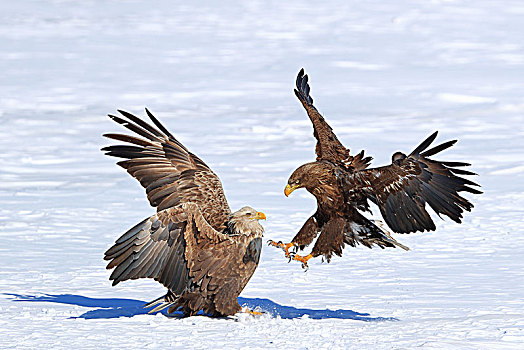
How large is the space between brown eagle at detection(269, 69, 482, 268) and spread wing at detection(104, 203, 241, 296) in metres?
0.56

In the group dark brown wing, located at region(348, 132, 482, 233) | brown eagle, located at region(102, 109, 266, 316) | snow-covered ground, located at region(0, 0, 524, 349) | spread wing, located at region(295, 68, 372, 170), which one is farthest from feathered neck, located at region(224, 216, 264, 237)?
spread wing, located at region(295, 68, 372, 170)

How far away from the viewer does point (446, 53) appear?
2098cm

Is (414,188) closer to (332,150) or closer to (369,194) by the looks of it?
(369,194)

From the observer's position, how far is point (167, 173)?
19.3 ft

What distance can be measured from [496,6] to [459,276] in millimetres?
21984

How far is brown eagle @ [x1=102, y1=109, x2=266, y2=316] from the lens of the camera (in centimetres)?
503

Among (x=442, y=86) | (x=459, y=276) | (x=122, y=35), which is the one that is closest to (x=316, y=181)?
(x=459, y=276)

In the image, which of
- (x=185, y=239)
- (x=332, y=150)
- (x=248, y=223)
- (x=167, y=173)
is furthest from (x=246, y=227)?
(x=332, y=150)

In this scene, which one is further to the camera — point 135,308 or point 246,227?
point 135,308

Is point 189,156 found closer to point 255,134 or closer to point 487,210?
point 487,210

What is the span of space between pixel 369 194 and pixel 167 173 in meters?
1.33

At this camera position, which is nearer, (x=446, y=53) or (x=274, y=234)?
(x=274, y=234)

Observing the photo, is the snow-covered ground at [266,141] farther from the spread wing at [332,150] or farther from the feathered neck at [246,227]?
the spread wing at [332,150]

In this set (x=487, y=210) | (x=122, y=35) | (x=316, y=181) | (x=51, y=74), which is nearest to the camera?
(x=316, y=181)
